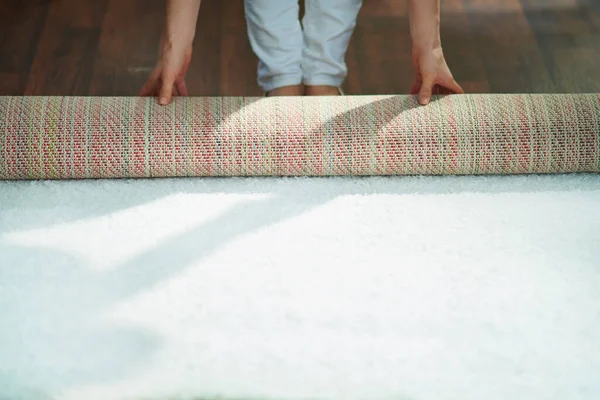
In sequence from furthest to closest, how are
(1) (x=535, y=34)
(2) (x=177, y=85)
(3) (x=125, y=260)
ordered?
(1) (x=535, y=34) < (2) (x=177, y=85) < (3) (x=125, y=260)

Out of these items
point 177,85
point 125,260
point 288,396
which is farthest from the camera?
point 177,85

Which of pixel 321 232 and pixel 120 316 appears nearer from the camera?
pixel 120 316

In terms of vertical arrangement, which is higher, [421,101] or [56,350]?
[421,101]

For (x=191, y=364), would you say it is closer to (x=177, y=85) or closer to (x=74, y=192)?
(x=74, y=192)

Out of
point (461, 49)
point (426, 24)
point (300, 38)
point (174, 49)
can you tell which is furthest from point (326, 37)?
point (461, 49)

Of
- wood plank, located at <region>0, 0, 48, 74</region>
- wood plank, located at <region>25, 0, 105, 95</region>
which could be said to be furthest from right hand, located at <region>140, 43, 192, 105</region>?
wood plank, located at <region>0, 0, 48, 74</region>

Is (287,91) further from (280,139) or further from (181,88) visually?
(280,139)

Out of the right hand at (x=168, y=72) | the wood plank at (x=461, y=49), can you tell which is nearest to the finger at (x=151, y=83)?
the right hand at (x=168, y=72)

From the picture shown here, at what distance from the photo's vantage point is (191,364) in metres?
0.74

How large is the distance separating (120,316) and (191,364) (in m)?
0.11

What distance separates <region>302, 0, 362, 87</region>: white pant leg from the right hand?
348mm

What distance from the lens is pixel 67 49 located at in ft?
5.68

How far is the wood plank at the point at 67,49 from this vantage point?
1.63 m

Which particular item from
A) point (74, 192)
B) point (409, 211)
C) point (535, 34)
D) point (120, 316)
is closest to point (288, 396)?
point (120, 316)
